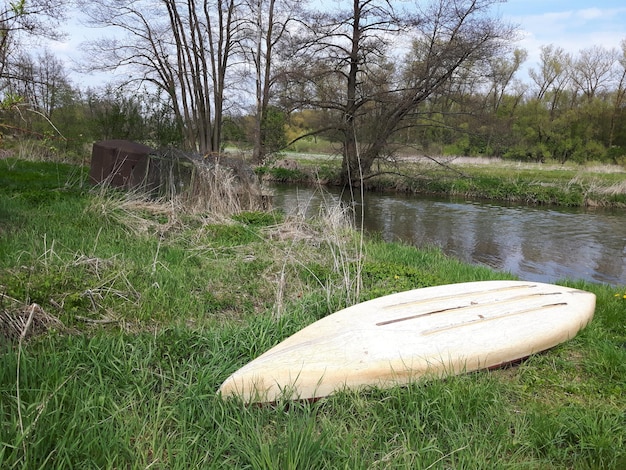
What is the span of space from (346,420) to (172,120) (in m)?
15.5

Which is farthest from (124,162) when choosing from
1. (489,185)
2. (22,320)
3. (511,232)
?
(489,185)

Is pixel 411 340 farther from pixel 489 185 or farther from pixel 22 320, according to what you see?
pixel 489 185

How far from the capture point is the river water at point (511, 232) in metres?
7.55

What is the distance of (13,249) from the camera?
13.6ft

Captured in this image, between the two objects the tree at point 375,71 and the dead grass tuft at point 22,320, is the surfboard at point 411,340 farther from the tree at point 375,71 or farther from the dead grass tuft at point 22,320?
the tree at point 375,71

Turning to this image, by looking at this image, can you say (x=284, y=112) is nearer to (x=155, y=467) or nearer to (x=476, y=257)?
(x=476, y=257)

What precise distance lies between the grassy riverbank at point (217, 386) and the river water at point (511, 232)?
2.13 metres

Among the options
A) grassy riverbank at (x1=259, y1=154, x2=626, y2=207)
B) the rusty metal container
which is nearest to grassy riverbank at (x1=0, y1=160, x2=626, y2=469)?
the rusty metal container

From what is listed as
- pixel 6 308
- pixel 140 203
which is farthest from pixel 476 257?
pixel 6 308

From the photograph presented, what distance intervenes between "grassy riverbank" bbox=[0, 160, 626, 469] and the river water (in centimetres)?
213

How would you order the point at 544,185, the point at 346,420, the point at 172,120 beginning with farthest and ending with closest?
the point at 544,185, the point at 172,120, the point at 346,420

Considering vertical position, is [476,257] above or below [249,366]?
below

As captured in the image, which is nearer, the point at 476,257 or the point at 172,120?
the point at 476,257

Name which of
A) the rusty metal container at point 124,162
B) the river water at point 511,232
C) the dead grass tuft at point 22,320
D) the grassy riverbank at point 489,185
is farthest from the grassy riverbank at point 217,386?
the grassy riverbank at point 489,185
